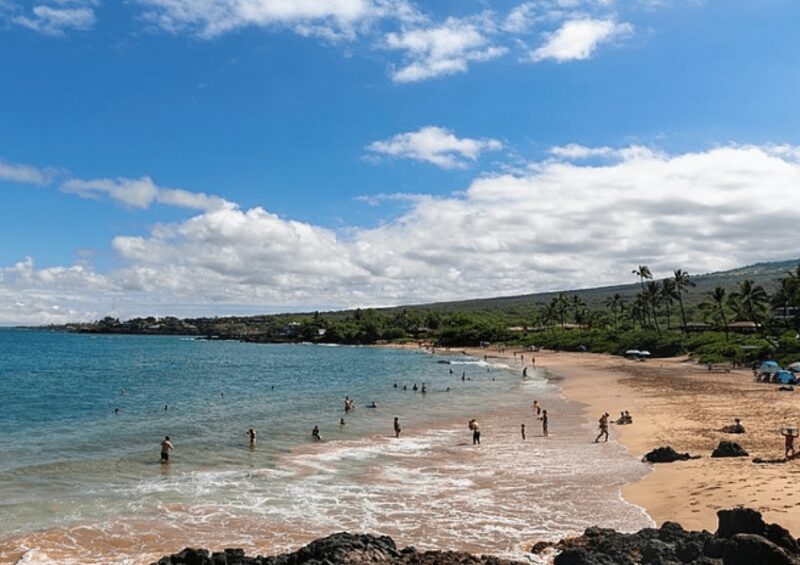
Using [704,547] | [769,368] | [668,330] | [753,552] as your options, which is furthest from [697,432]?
[668,330]

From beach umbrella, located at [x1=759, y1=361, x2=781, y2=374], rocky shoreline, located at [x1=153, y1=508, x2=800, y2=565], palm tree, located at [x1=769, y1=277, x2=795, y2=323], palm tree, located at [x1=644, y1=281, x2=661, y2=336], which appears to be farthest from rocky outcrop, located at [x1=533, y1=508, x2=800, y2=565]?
palm tree, located at [x1=644, y1=281, x2=661, y2=336]

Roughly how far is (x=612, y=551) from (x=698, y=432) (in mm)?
22730

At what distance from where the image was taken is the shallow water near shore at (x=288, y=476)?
19688 mm

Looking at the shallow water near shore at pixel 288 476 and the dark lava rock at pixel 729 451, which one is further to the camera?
the dark lava rock at pixel 729 451

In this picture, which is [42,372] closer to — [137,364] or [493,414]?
[137,364]

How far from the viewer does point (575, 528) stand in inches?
771

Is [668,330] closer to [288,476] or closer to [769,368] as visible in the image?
[769,368]

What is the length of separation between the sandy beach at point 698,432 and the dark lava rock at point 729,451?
517mm

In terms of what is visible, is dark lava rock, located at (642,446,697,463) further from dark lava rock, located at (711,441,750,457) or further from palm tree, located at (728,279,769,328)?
palm tree, located at (728,279,769,328)

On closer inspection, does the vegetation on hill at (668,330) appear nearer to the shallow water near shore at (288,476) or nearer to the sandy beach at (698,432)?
the sandy beach at (698,432)

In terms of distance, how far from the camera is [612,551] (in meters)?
14.9

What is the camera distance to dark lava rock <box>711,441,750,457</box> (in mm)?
26688

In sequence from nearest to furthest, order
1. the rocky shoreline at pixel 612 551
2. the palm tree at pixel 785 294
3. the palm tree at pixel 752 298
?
1. the rocky shoreline at pixel 612 551
2. the palm tree at pixel 785 294
3. the palm tree at pixel 752 298

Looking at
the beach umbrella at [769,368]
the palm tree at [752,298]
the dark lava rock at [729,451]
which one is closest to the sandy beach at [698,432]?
the dark lava rock at [729,451]
